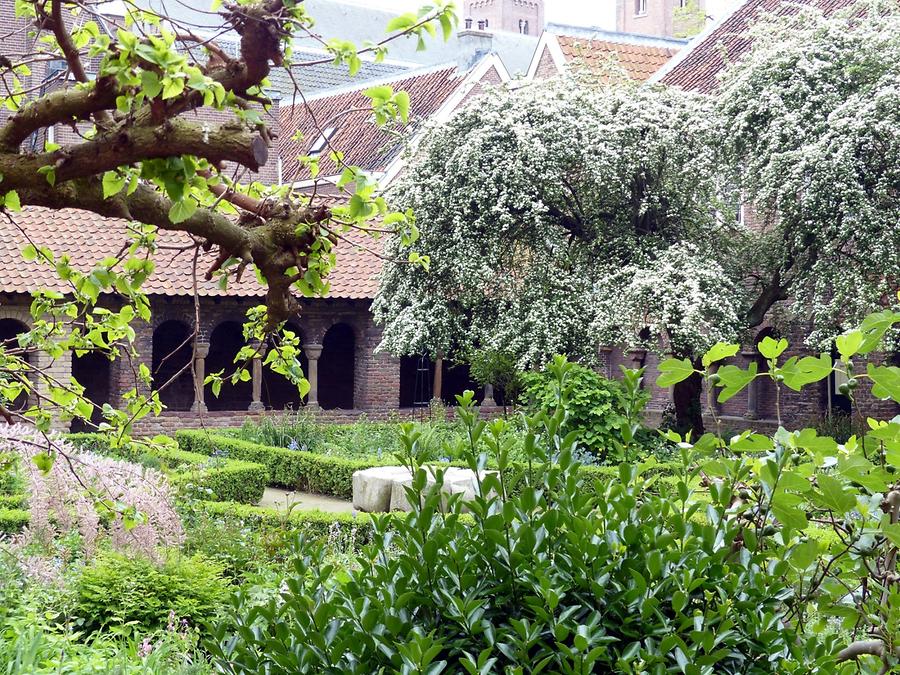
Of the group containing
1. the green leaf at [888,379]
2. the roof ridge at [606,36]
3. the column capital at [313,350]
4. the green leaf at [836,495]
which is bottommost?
the green leaf at [836,495]

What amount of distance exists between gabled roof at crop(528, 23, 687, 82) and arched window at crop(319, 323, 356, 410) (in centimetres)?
A: 770

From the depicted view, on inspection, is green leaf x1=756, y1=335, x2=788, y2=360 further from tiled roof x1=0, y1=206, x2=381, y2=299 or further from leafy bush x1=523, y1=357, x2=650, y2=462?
tiled roof x1=0, y1=206, x2=381, y2=299

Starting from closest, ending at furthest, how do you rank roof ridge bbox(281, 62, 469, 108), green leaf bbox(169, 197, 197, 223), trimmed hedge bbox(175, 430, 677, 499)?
green leaf bbox(169, 197, 197, 223) < trimmed hedge bbox(175, 430, 677, 499) < roof ridge bbox(281, 62, 469, 108)

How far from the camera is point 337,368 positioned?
82.8 ft

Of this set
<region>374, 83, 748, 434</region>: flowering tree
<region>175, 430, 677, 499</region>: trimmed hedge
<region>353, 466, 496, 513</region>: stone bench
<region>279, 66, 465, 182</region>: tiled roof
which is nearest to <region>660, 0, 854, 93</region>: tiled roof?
<region>374, 83, 748, 434</region>: flowering tree

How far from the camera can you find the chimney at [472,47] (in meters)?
26.4

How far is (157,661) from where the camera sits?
4805 millimetres

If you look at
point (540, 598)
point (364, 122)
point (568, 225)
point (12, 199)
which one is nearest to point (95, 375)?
point (364, 122)

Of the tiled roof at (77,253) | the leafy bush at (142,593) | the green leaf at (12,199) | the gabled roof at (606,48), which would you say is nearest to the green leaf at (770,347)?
the green leaf at (12,199)

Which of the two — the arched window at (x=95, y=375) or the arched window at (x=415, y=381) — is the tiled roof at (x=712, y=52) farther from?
the arched window at (x=95, y=375)

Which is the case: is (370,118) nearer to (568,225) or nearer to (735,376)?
(568,225)

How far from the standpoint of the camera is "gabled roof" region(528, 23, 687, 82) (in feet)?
74.1

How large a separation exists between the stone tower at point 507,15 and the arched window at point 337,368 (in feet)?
181

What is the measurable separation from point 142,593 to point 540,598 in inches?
181
